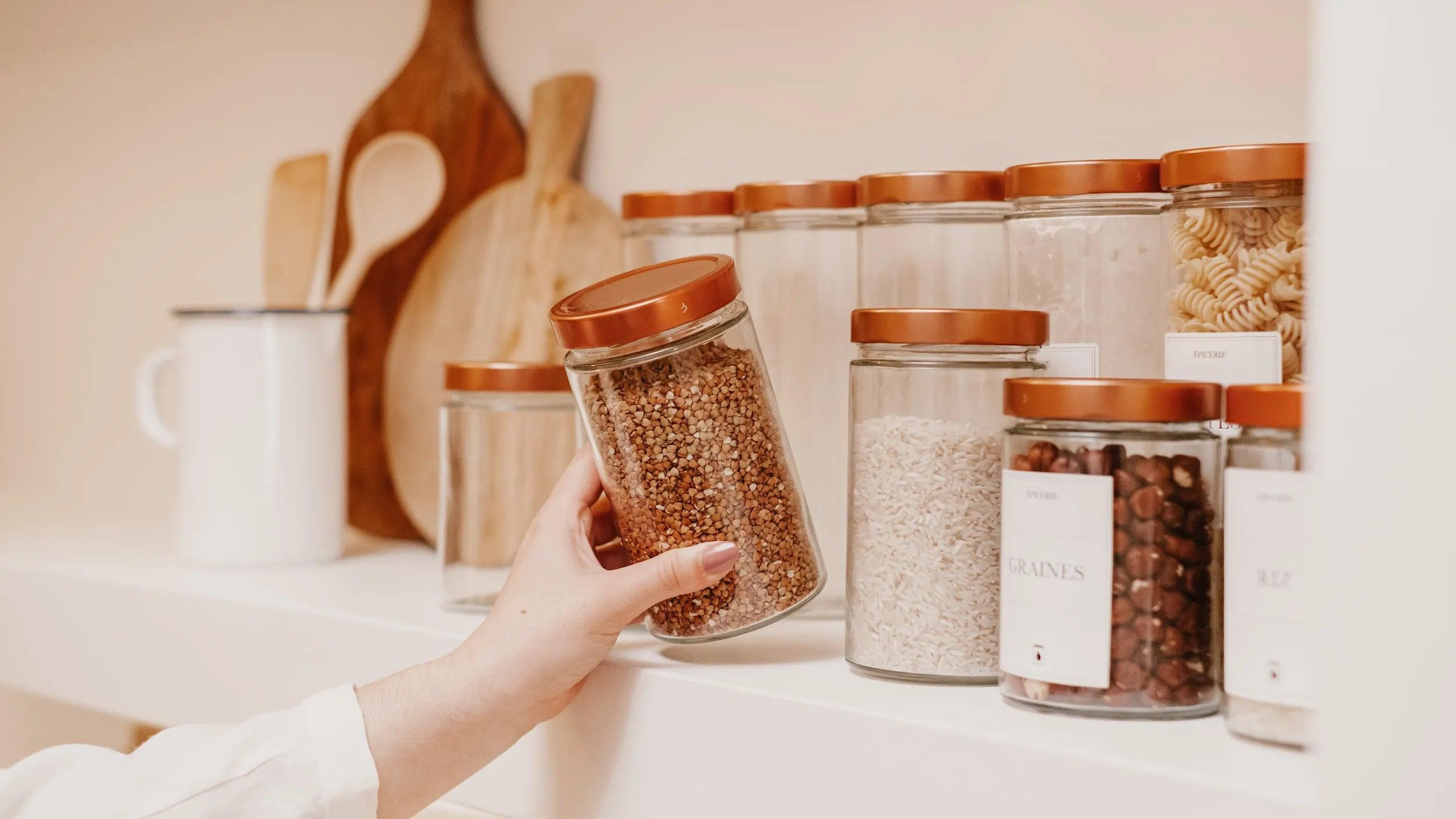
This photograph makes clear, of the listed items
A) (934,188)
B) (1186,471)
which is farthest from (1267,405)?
(934,188)

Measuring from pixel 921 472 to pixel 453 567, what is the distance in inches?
16.5

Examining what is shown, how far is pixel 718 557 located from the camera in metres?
0.70

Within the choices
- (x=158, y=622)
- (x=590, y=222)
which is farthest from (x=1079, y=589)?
(x=158, y=622)

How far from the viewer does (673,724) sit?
71cm

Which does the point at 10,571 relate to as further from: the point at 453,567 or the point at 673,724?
the point at 673,724

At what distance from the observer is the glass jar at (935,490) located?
68cm

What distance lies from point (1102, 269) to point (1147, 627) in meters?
0.23

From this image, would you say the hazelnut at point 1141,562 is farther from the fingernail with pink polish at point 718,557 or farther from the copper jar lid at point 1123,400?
the fingernail with pink polish at point 718,557

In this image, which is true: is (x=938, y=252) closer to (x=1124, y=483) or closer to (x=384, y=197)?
(x=1124, y=483)

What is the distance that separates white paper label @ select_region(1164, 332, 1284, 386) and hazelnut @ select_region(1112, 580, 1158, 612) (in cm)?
12

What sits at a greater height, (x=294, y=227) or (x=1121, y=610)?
(x=294, y=227)

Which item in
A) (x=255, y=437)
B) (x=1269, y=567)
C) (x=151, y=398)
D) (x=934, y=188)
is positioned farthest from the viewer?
(x=151, y=398)

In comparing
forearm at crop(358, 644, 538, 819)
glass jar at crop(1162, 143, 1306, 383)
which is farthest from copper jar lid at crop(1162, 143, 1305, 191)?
forearm at crop(358, 644, 538, 819)

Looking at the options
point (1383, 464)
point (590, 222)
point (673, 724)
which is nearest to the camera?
point (1383, 464)
